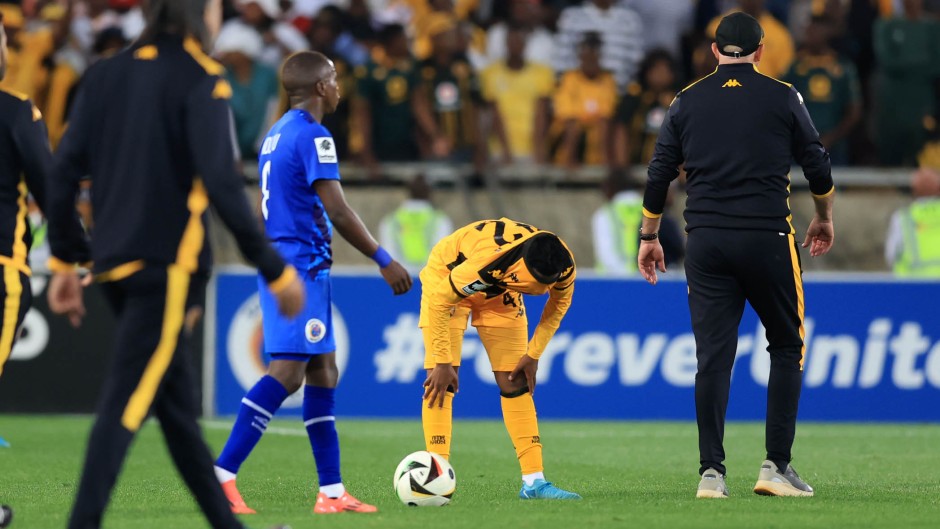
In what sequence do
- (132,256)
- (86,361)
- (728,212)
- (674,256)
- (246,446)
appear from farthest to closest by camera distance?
1. (674,256)
2. (86,361)
3. (728,212)
4. (246,446)
5. (132,256)

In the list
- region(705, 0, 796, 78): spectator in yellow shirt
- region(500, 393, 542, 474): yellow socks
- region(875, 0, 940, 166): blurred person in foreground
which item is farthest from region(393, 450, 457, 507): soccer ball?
region(875, 0, 940, 166): blurred person in foreground

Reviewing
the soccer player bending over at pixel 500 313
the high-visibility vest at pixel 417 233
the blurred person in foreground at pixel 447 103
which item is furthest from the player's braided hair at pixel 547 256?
the blurred person in foreground at pixel 447 103

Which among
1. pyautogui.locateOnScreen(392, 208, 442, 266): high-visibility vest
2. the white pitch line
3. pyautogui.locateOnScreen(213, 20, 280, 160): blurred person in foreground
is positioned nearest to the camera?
the white pitch line

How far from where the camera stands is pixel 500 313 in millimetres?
7926

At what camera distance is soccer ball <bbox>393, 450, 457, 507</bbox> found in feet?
24.0

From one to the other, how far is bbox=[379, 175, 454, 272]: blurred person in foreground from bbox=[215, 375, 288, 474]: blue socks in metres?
8.78

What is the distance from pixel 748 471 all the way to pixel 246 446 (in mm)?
3739

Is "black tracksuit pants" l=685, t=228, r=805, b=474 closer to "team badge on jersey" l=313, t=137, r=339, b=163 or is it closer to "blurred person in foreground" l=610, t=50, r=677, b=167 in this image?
"team badge on jersey" l=313, t=137, r=339, b=163

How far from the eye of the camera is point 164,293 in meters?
5.14

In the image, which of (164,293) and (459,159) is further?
(459,159)

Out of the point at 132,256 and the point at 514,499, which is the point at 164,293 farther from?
the point at 514,499

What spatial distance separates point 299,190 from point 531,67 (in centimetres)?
1014

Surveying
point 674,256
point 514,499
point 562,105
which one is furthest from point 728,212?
point 562,105

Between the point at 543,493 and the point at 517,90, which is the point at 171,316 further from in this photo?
the point at 517,90
